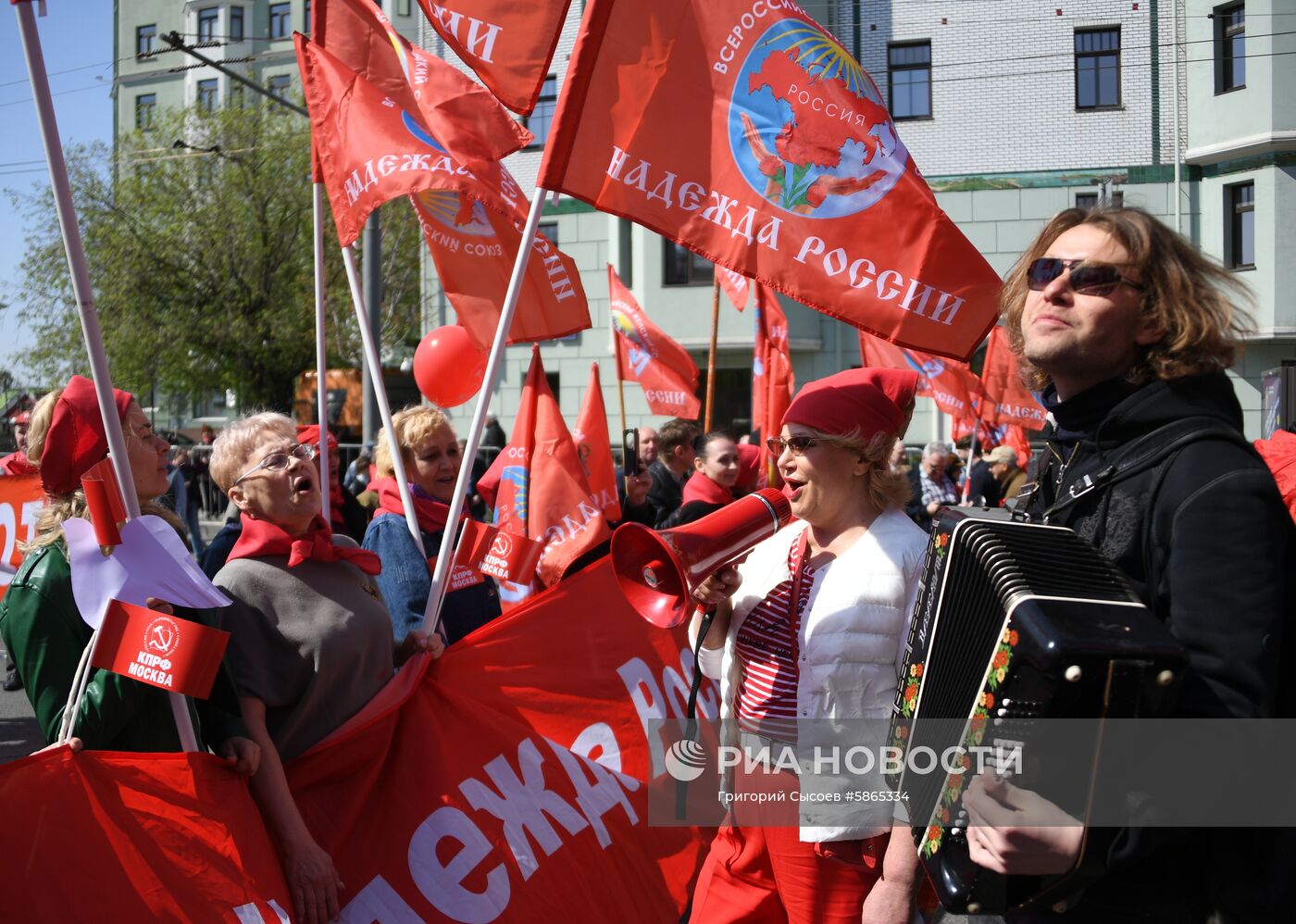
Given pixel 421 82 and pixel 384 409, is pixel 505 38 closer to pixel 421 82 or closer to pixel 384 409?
pixel 421 82

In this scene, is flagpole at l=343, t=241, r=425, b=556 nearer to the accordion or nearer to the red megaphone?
the red megaphone

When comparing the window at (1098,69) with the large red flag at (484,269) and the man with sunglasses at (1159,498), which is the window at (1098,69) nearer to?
the large red flag at (484,269)

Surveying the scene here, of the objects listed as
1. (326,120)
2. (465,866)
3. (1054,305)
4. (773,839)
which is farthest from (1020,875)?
(326,120)

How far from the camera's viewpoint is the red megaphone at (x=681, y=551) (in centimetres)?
276

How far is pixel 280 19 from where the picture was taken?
156 ft

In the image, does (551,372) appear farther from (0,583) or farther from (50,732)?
(50,732)

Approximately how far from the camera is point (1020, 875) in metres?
1.61

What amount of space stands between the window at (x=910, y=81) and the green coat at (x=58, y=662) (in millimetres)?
24330

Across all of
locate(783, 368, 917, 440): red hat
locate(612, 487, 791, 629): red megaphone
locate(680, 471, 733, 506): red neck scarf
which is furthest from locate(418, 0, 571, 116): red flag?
locate(680, 471, 733, 506): red neck scarf

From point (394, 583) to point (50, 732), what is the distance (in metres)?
1.72

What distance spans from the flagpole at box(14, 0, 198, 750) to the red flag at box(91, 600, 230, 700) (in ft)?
0.15

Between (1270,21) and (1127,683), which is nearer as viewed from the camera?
(1127,683)

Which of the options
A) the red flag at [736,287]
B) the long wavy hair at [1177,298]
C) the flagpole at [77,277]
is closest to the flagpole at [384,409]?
the flagpole at [77,277]

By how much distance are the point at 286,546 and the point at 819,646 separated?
1.41m
